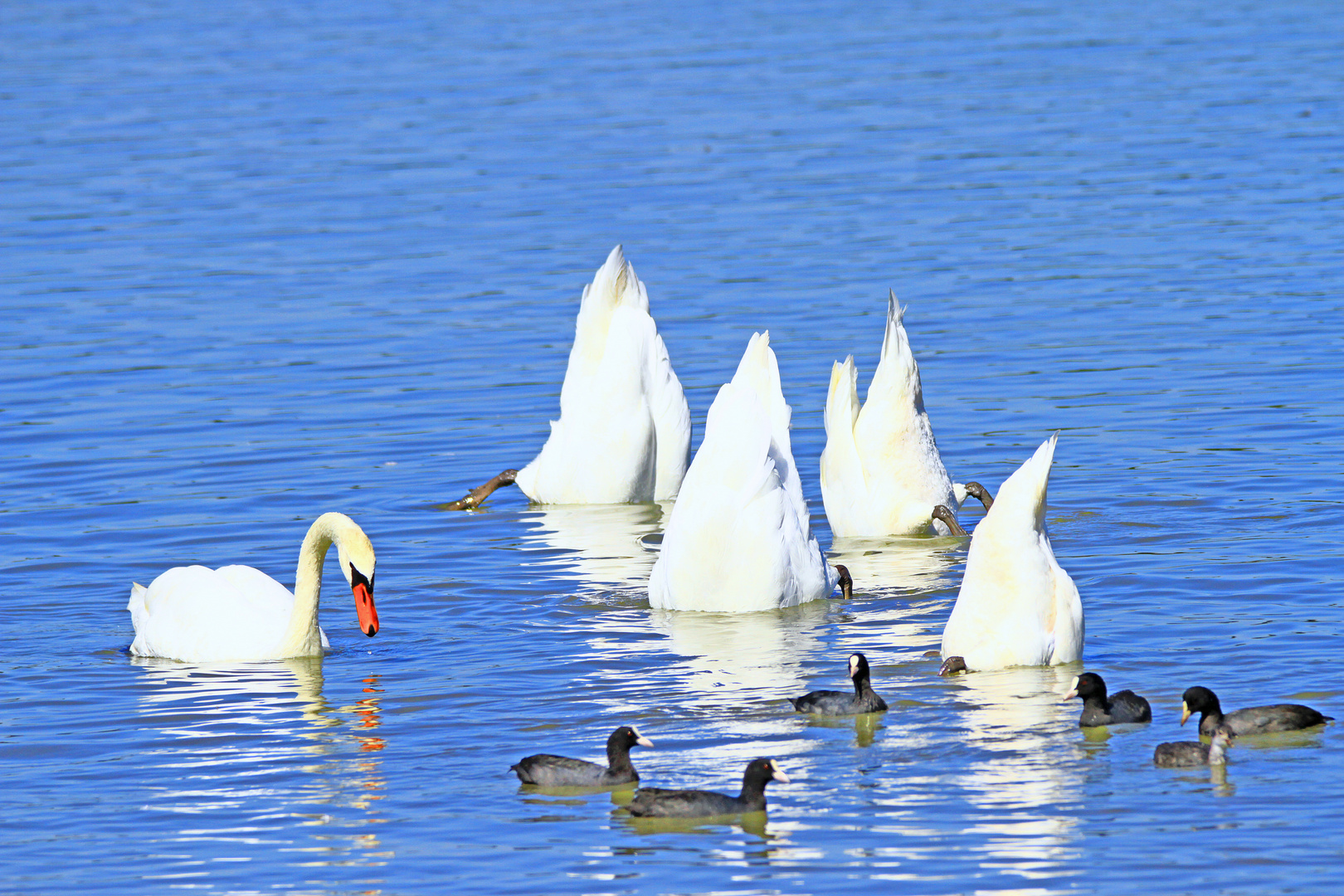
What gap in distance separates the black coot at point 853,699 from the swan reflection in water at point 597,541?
3.41 meters

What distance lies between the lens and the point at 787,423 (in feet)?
41.9

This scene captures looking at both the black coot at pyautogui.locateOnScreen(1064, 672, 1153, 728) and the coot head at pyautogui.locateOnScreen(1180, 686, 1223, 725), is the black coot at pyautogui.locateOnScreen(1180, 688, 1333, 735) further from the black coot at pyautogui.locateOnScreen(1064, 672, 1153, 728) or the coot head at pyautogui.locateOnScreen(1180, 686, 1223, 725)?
the black coot at pyautogui.locateOnScreen(1064, 672, 1153, 728)

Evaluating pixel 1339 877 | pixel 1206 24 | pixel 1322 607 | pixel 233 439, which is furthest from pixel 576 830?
pixel 1206 24

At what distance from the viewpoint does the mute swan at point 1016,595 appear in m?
10.5

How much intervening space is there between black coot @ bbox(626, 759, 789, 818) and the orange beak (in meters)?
3.04

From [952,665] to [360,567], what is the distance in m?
3.25

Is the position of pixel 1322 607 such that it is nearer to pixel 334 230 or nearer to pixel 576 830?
pixel 576 830

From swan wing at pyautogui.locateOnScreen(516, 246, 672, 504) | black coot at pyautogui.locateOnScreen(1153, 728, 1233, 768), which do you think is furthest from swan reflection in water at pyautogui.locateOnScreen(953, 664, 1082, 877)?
swan wing at pyautogui.locateOnScreen(516, 246, 672, 504)

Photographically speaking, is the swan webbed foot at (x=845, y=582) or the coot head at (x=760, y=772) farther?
the swan webbed foot at (x=845, y=582)

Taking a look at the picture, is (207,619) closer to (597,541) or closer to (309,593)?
(309,593)

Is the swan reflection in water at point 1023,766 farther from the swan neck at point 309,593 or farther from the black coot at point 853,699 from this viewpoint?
the swan neck at point 309,593

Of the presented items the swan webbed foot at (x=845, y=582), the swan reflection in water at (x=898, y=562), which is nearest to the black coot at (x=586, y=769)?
the swan webbed foot at (x=845, y=582)

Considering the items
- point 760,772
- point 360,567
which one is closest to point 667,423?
point 360,567

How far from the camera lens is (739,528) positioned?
39.5ft
